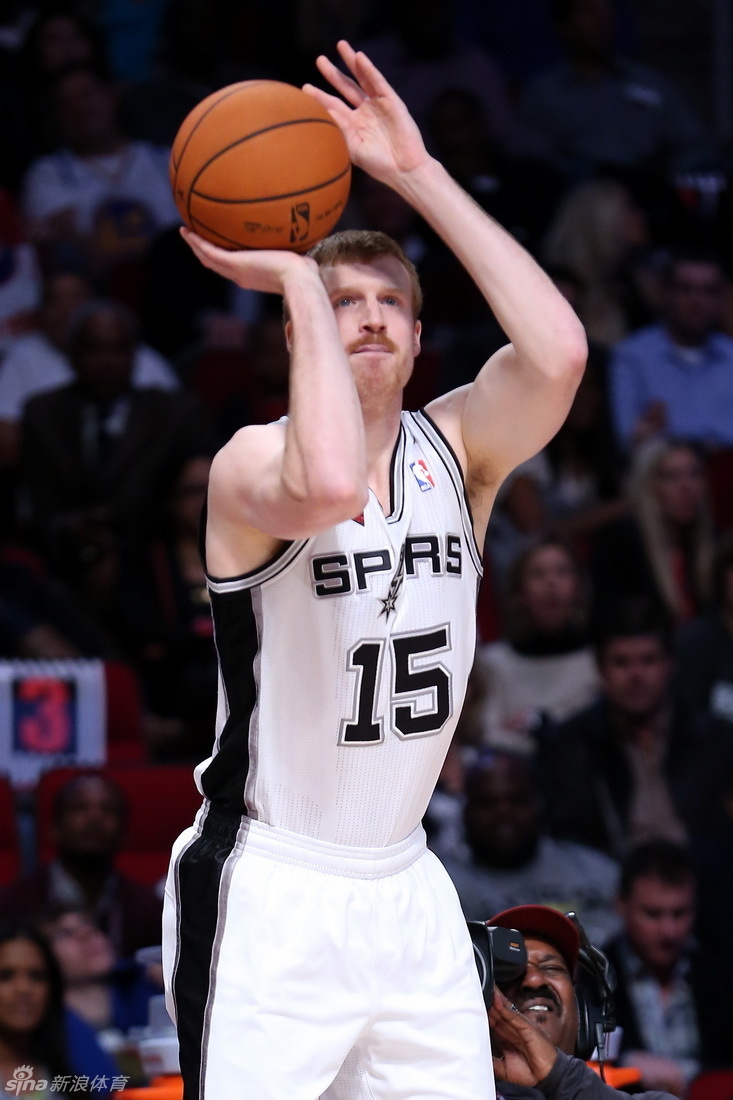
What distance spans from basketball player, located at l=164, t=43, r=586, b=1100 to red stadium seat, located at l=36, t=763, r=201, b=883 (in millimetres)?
3129

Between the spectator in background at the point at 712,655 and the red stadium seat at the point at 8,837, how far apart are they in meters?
2.82

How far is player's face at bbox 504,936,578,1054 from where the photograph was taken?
4.05 metres

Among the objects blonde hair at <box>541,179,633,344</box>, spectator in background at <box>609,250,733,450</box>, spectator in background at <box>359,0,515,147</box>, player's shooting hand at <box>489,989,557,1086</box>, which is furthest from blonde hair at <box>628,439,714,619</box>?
player's shooting hand at <box>489,989,557,1086</box>

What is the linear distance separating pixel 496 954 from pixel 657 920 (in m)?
2.66

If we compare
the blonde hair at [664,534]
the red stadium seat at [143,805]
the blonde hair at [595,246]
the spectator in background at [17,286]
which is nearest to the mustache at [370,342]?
the red stadium seat at [143,805]

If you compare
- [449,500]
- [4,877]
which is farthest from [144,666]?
[449,500]

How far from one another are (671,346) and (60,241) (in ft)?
10.9

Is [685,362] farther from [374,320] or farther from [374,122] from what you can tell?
[374,320]

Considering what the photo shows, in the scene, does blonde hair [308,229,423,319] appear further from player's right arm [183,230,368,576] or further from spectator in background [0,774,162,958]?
spectator in background [0,774,162,958]

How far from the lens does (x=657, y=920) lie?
A: 19.9 ft

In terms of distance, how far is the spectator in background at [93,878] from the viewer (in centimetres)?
593

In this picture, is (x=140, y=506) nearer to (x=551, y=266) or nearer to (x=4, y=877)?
(x=4, y=877)

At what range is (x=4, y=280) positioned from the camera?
29.5 ft

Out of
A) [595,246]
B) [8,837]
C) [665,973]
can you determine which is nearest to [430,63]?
[595,246]
